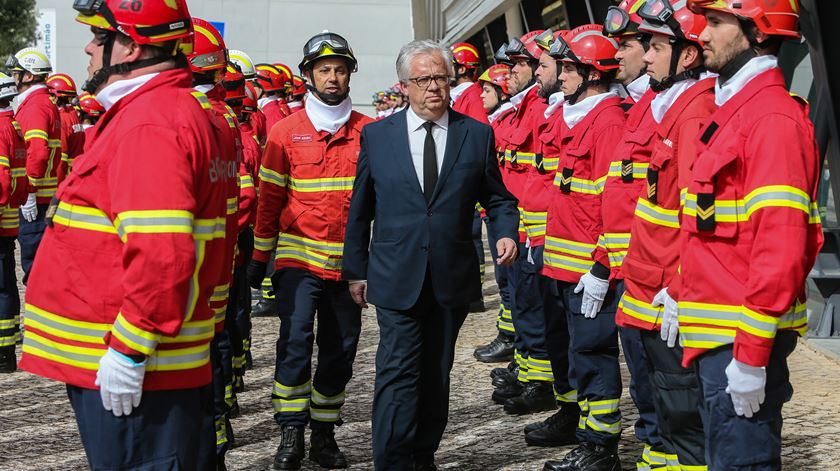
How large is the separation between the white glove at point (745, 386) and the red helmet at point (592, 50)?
2.85 meters

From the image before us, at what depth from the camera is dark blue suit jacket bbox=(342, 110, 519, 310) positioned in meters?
5.08

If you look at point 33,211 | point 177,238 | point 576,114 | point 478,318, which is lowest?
point 478,318

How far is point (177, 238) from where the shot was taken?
3.21 metres

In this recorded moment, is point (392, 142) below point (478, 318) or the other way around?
the other way around

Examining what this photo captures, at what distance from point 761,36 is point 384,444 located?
2.49m

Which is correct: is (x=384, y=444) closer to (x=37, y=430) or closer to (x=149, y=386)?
(x=149, y=386)

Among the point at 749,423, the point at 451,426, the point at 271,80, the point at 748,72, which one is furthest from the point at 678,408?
the point at 271,80

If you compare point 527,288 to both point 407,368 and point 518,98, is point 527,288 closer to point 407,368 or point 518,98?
point 518,98

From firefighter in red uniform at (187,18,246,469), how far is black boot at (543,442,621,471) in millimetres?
1675

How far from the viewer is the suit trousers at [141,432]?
3.33 metres

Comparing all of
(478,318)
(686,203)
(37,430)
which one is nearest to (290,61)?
(478,318)

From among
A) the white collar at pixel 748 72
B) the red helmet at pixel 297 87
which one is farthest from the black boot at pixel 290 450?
the red helmet at pixel 297 87

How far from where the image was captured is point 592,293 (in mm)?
5438

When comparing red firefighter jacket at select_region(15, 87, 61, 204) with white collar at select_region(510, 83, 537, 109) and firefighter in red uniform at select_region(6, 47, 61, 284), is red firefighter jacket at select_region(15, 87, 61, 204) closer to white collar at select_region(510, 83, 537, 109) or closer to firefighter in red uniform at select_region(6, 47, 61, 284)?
firefighter in red uniform at select_region(6, 47, 61, 284)
